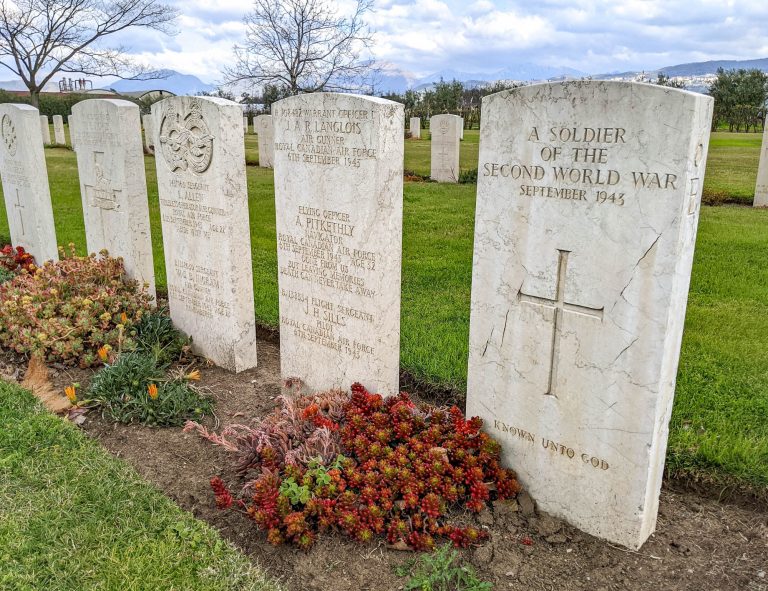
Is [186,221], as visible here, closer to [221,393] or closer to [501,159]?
[221,393]

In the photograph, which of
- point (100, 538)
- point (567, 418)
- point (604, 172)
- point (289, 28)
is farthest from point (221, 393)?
point (289, 28)

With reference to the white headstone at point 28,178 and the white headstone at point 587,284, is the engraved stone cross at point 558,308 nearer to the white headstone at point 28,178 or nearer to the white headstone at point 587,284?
the white headstone at point 587,284

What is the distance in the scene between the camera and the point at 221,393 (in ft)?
16.5

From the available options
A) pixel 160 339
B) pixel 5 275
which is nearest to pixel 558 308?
pixel 160 339

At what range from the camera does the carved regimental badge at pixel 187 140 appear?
5.06 m

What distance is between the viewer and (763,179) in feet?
38.7

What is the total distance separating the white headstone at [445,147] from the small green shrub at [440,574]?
1323 cm

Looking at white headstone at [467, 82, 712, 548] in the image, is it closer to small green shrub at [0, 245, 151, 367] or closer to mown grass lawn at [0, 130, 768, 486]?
mown grass lawn at [0, 130, 768, 486]

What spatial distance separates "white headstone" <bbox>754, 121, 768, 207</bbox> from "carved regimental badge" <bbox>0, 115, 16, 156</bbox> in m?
12.0

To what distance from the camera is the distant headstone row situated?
277 cm

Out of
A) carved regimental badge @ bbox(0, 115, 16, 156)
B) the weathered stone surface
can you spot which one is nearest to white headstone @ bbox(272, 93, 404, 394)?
carved regimental badge @ bbox(0, 115, 16, 156)

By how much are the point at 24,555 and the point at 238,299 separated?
2.64 m

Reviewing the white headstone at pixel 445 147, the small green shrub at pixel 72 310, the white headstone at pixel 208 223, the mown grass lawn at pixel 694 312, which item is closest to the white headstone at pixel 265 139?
the white headstone at pixel 445 147

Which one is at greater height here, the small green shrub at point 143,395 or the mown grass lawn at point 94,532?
the small green shrub at point 143,395
